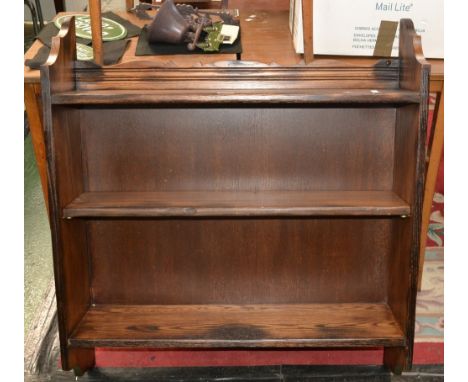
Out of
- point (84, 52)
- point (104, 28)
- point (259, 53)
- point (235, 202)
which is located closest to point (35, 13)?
point (104, 28)

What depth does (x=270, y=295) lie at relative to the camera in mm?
2252

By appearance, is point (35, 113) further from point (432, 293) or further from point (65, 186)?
point (432, 293)

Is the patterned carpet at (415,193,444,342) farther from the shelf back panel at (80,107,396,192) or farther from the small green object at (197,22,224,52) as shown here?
the small green object at (197,22,224,52)

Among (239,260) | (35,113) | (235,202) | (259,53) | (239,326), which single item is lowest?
(239,326)

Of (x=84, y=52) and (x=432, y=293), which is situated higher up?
(x=84, y=52)

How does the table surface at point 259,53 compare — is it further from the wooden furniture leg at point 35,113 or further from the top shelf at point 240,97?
the top shelf at point 240,97

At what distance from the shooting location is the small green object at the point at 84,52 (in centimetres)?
212

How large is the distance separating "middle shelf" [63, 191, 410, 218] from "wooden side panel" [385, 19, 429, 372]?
0.21ft

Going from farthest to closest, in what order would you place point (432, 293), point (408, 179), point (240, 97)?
point (432, 293), point (408, 179), point (240, 97)

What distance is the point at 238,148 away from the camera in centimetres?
209

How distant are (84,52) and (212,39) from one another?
426mm

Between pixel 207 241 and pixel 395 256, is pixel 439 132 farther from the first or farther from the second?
pixel 207 241

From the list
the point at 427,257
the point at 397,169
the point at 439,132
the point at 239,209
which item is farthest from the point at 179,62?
the point at 427,257

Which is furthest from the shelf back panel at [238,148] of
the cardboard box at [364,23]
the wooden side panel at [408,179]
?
the cardboard box at [364,23]
